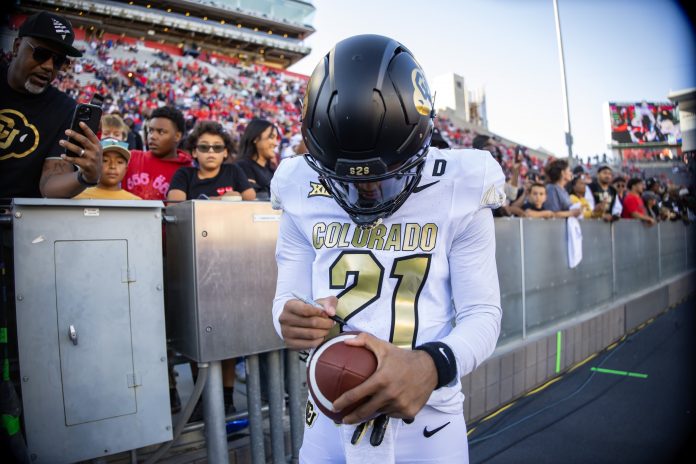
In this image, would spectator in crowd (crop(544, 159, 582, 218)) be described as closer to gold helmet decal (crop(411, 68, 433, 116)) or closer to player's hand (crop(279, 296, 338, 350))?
gold helmet decal (crop(411, 68, 433, 116))

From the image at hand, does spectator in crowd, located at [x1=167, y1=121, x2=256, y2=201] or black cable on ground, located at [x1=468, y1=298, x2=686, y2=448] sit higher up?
spectator in crowd, located at [x1=167, y1=121, x2=256, y2=201]

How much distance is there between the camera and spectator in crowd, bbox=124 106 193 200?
12.0ft

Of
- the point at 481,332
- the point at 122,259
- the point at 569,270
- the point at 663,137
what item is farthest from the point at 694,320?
the point at 663,137

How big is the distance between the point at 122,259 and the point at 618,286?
280 inches

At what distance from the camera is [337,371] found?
1.10m

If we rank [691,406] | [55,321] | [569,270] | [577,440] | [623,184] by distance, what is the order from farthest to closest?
[623,184] < [569,270] < [691,406] < [577,440] < [55,321]

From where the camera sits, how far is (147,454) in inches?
98.6

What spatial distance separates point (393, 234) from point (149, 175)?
289 centimetres

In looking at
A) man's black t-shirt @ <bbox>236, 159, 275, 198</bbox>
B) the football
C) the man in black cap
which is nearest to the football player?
the football

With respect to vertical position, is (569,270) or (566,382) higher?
(569,270)

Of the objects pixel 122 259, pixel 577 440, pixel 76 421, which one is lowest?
pixel 577 440

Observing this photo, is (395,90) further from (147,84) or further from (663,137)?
(663,137)

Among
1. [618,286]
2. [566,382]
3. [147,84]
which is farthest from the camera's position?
[147,84]

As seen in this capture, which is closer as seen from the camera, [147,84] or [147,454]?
[147,454]
